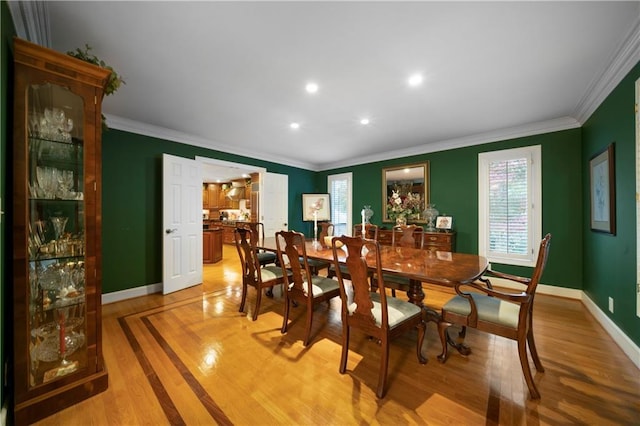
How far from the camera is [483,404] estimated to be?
1.57m

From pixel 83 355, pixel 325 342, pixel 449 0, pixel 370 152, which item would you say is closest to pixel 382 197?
pixel 370 152

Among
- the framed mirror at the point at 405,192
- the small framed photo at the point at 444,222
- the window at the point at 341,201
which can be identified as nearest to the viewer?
the small framed photo at the point at 444,222

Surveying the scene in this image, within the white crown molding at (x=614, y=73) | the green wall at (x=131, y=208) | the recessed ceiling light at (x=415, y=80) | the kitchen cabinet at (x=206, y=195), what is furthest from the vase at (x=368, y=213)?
the kitchen cabinet at (x=206, y=195)

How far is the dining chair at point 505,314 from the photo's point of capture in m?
1.63

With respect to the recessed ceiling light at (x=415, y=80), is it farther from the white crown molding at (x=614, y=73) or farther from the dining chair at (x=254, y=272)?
the dining chair at (x=254, y=272)

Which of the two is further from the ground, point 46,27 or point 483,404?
point 46,27

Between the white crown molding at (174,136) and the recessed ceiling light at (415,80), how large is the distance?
3426 millimetres

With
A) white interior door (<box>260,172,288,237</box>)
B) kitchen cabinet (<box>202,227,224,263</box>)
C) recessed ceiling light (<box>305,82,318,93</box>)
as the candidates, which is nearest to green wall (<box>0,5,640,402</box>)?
white interior door (<box>260,172,288,237</box>)

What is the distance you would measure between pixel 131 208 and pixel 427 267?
3.97 m

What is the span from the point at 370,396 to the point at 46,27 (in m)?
3.39

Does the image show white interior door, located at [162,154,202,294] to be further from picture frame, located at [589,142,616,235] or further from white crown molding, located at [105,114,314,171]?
picture frame, located at [589,142,616,235]

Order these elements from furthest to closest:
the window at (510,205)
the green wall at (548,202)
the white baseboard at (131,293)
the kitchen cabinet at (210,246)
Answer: the kitchen cabinet at (210,246), the window at (510,205), the white baseboard at (131,293), the green wall at (548,202)

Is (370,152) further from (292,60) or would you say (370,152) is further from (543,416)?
(543,416)

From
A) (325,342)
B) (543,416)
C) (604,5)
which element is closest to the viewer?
(543,416)
